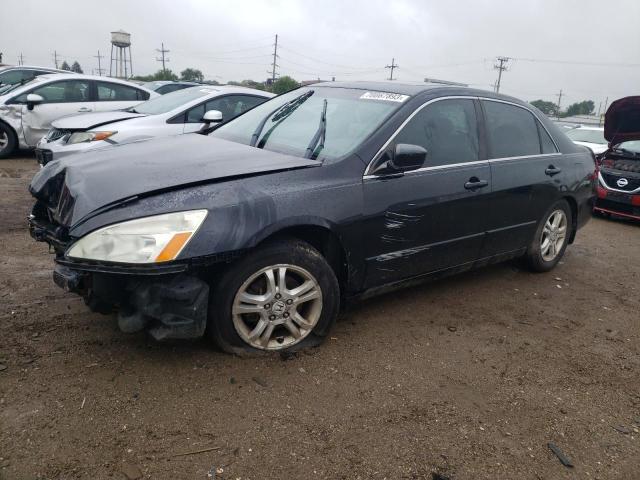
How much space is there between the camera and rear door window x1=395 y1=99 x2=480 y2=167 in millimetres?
3502

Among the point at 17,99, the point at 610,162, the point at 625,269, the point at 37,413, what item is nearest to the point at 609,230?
the point at 610,162

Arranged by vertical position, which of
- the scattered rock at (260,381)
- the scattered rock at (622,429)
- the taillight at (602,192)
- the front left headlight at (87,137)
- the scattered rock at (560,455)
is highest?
the front left headlight at (87,137)

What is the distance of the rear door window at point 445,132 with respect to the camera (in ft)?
11.5

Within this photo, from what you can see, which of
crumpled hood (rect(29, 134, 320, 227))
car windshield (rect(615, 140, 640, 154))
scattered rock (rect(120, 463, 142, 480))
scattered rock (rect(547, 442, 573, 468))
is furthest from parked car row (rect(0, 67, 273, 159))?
car windshield (rect(615, 140, 640, 154))

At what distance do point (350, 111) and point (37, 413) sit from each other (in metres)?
2.59

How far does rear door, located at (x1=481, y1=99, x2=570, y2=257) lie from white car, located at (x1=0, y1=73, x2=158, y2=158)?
7.46m

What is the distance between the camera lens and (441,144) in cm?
366

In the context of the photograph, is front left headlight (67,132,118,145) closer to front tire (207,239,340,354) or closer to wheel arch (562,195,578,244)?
front tire (207,239,340,354)

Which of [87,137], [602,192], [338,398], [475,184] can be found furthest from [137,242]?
[602,192]

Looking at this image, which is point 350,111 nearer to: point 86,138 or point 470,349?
point 470,349

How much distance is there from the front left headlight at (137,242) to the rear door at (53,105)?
294 inches

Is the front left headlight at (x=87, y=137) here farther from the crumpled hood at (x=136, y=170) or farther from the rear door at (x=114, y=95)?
the rear door at (x=114, y=95)

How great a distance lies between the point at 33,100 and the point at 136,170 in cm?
727

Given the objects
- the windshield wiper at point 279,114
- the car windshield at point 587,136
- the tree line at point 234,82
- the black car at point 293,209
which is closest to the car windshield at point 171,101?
the black car at point 293,209
